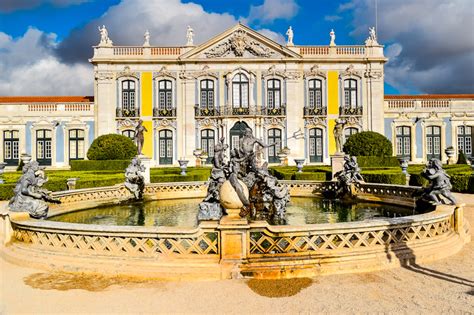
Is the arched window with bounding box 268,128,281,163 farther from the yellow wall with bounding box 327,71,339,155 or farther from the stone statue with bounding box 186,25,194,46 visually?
the stone statue with bounding box 186,25,194,46

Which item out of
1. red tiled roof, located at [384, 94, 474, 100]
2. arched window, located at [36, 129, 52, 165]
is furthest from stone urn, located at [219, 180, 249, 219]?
red tiled roof, located at [384, 94, 474, 100]

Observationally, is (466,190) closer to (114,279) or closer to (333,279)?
(333,279)

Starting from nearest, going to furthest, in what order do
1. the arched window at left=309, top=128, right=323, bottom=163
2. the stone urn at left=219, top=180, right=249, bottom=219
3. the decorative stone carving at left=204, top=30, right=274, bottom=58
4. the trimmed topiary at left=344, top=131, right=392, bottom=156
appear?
the stone urn at left=219, top=180, right=249, bottom=219, the trimmed topiary at left=344, top=131, right=392, bottom=156, the decorative stone carving at left=204, top=30, right=274, bottom=58, the arched window at left=309, top=128, right=323, bottom=163

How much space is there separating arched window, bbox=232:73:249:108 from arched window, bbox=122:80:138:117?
7.92 meters

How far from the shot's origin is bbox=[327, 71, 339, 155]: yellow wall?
107 ft

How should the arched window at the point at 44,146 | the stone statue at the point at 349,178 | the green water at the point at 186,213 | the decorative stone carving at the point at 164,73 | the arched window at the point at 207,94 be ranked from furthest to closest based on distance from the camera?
1. the arched window at the point at 207,94
2. the decorative stone carving at the point at 164,73
3. the arched window at the point at 44,146
4. the stone statue at the point at 349,178
5. the green water at the point at 186,213

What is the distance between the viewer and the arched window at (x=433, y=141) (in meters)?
32.8

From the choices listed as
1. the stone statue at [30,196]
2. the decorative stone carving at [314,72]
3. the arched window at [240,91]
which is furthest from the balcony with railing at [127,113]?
the stone statue at [30,196]

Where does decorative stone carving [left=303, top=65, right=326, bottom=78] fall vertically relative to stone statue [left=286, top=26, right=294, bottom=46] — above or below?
below

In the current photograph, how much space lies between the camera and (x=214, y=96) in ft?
107

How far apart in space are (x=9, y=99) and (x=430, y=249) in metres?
34.8

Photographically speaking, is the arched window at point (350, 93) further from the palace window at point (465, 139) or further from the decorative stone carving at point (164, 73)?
the decorative stone carving at point (164, 73)

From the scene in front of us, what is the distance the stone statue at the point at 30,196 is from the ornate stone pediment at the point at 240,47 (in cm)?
2543

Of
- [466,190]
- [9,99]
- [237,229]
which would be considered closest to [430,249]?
[237,229]
